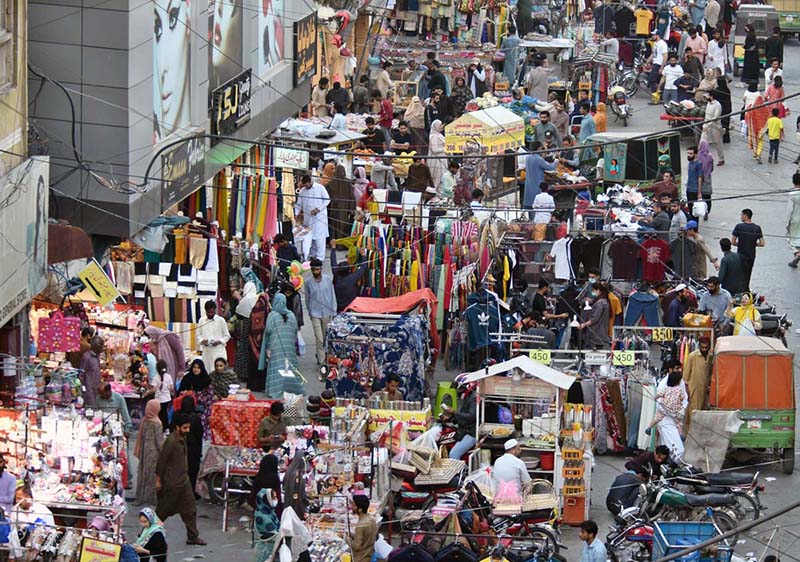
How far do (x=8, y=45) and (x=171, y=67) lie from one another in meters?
3.97

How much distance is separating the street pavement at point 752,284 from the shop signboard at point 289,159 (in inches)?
141

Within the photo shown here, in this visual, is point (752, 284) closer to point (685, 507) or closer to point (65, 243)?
point (685, 507)

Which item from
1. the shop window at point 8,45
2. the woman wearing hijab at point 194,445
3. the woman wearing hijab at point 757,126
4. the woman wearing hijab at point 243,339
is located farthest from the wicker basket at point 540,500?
the woman wearing hijab at point 757,126

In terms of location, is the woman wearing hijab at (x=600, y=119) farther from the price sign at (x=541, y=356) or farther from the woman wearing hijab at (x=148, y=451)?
the woman wearing hijab at (x=148, y=451)

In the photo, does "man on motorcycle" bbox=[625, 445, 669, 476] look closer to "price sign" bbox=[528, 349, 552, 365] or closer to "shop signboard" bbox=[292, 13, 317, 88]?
"price sign" bbox=[528, 349, 552, 365]

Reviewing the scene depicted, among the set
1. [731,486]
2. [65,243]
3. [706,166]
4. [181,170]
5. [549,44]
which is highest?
[181,170]

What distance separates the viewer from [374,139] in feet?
109

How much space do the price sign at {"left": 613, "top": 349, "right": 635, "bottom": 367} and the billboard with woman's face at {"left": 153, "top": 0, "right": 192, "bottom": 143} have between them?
5.93 meters

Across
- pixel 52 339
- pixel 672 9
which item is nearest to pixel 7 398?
pixel 52 339

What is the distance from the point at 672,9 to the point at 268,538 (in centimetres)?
3074

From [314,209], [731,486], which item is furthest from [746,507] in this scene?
[314,209]

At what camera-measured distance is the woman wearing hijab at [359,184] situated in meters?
29.6

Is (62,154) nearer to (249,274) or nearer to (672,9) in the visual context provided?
(249,274)

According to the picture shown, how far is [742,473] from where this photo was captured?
21188 mm
